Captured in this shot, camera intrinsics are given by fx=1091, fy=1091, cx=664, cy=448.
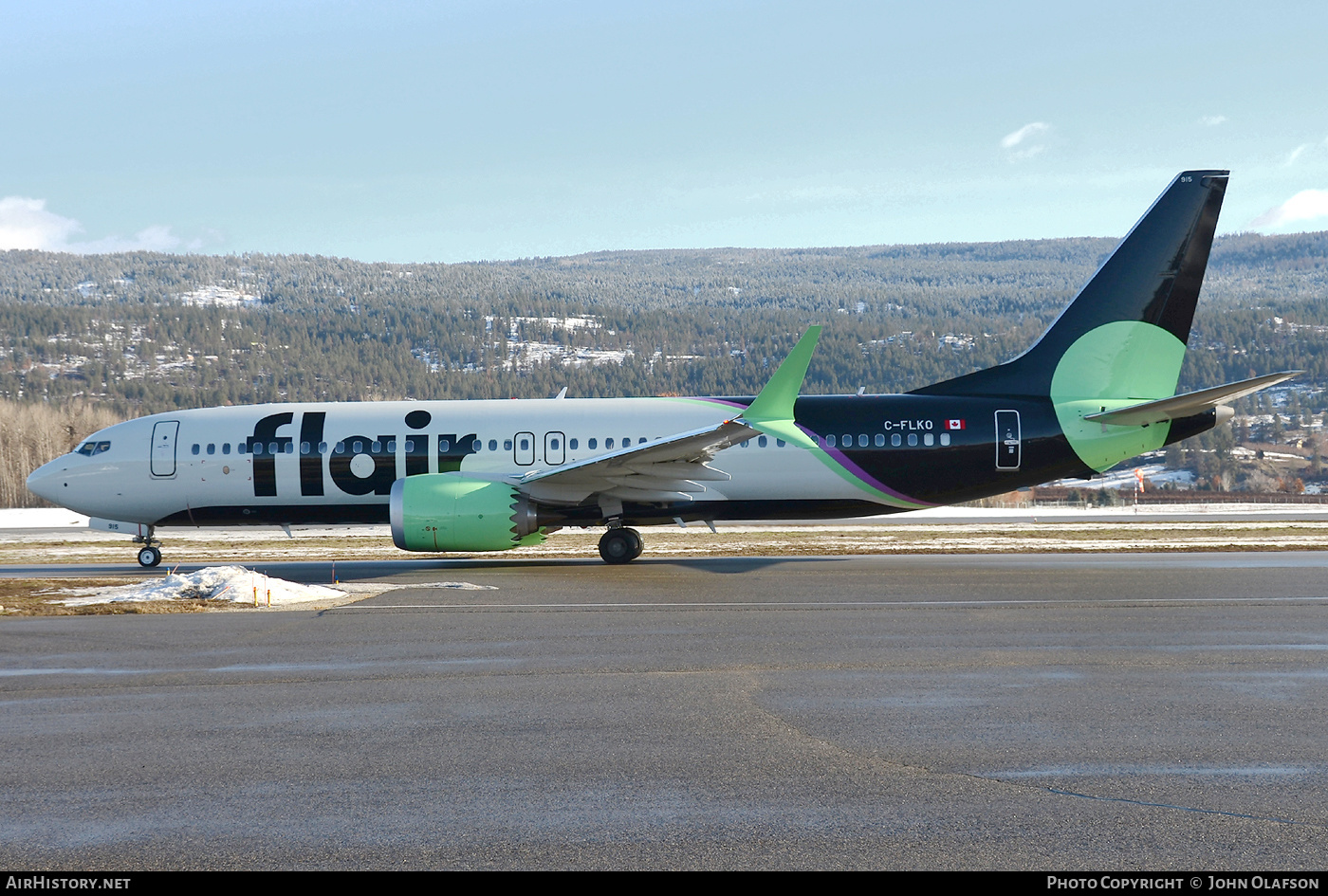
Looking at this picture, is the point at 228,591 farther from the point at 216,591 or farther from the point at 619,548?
the point at 619,548

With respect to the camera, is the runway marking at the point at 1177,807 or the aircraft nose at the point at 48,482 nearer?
the runway marking at the point at 1177,807

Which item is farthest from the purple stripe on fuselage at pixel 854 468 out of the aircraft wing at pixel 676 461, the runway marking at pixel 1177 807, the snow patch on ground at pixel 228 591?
the runway marking at pixel 1177 807

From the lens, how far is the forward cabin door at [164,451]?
24.8 metres

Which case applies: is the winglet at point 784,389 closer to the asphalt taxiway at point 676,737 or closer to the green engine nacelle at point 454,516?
the green engine nacelle at point 454,516

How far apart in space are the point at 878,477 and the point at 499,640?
491 inches

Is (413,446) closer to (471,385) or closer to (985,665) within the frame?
(985,665)

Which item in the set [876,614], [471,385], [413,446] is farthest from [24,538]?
[471,385]

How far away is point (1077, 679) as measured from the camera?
1020 centimetres

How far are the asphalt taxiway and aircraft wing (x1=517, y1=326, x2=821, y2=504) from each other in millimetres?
6208

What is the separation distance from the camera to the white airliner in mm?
23422

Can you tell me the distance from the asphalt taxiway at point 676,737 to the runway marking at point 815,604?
0.76ft

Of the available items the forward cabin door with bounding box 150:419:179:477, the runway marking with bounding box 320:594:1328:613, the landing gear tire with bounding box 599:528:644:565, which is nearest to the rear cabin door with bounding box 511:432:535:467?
the landing gear tire with bounding box 599:528:644:565

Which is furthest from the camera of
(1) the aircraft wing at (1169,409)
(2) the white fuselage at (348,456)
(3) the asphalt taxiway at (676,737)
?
(2) the white fuselage at (348,456)

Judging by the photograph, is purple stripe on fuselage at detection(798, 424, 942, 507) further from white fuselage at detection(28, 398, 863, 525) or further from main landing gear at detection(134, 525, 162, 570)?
main landing gear at detection(134, 525, 162, 570)
